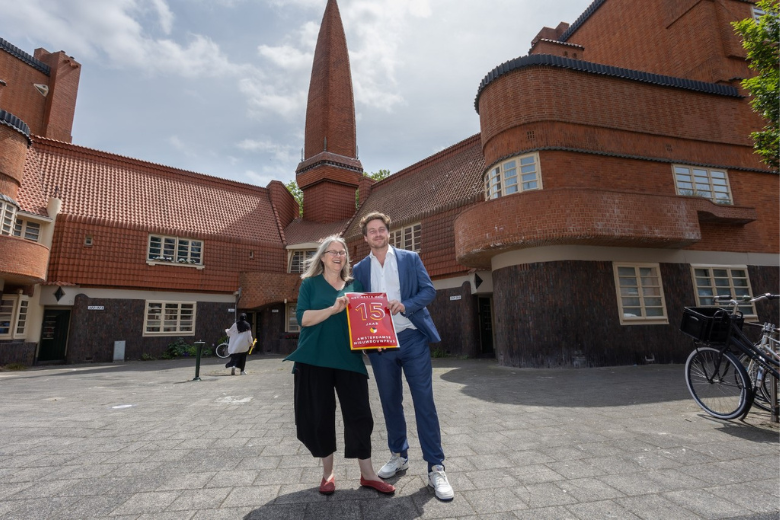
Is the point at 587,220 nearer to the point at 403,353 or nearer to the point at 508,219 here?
the point at 508,219

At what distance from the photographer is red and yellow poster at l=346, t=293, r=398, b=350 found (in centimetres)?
246

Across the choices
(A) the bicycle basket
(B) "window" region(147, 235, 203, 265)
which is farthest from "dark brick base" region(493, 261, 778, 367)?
(B) "window" region(147, 235, 203, 265)

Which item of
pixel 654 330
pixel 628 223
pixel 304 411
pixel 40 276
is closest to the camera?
pixel 304 411

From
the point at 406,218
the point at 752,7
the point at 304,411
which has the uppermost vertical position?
the point at 752,7

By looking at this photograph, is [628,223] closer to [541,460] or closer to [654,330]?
[654,330]

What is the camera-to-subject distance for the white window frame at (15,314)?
14.7 metres

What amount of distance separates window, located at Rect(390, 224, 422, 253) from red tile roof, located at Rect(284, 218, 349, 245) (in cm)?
518

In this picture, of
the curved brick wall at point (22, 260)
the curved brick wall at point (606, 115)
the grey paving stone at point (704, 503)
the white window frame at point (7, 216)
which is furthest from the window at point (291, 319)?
the grey paving stone at point (704, 503)

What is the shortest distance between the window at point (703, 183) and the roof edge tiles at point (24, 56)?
33488 millimetres

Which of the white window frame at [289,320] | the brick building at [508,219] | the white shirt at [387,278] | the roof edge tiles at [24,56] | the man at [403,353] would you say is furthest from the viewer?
the white window frame at [289,320]

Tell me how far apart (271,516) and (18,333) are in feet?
63.6

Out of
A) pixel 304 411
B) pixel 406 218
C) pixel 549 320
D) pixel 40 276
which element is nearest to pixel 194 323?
pixel 40 276

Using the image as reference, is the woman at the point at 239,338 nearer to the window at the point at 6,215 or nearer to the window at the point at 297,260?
the window at the point at 6,215

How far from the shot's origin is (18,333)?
49.5ft
